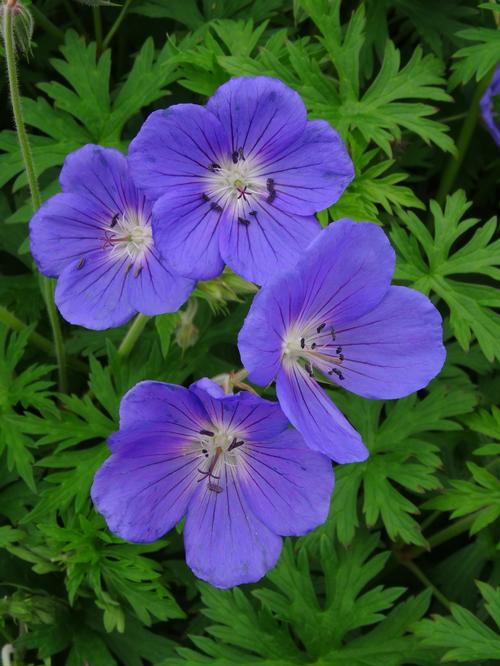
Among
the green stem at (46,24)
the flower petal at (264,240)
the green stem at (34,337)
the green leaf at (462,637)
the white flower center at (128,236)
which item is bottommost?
the green leaf at (462,637)

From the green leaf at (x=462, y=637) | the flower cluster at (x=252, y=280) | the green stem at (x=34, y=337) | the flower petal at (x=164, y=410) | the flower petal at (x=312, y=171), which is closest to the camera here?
the flower petal at (x=164, y=410)

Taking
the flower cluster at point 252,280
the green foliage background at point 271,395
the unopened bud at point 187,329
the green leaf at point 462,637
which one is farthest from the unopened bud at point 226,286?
the green leaf at point 462,637

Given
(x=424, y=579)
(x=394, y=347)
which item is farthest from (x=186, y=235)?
(x=424, y=579)

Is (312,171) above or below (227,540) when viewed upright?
above

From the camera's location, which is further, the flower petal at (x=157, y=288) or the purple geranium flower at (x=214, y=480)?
the flower petal at (x=157, y=288)

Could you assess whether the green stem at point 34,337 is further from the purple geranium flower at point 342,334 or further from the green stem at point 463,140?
the green stem at point 463,140

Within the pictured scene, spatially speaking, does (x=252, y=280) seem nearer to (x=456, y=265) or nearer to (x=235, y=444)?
(x=235, y=444)

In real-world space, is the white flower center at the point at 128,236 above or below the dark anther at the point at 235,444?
above
